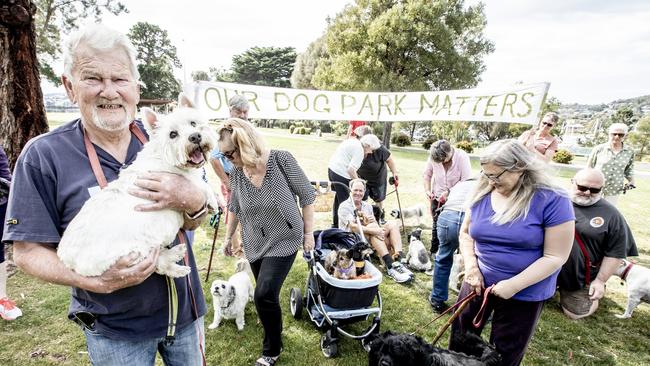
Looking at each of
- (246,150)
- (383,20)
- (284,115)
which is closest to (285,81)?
(383,20)

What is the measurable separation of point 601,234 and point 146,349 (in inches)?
173

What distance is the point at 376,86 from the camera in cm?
2358

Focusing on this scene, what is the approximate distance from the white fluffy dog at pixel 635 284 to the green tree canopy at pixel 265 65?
6210 centimetres

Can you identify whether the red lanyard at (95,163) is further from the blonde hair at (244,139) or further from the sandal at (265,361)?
the sandal at (265,361)

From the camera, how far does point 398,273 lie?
525 centimetres

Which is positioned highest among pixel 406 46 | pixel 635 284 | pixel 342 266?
pixel 406 46

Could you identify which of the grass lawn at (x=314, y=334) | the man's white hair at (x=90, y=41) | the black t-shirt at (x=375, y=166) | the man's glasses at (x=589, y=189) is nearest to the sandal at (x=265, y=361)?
the grass lawn at (x=314, y=334)

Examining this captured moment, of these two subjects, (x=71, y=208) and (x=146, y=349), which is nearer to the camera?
(x=71, y=208)

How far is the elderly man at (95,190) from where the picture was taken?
1238 mm

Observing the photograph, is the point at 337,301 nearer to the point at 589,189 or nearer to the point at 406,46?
the point at 589,189

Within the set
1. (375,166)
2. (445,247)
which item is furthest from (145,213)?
(375,166)

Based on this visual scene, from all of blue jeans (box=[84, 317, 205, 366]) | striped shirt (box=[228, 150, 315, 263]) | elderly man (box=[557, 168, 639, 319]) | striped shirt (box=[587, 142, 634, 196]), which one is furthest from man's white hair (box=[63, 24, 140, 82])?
striped shirt (box=[587, 142, 634, 196])

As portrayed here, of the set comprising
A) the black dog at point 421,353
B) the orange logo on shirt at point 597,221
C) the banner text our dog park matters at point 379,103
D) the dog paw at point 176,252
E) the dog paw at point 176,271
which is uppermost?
the banner text our dog park matters at point 379,103

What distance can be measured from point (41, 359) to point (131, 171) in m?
3.23
